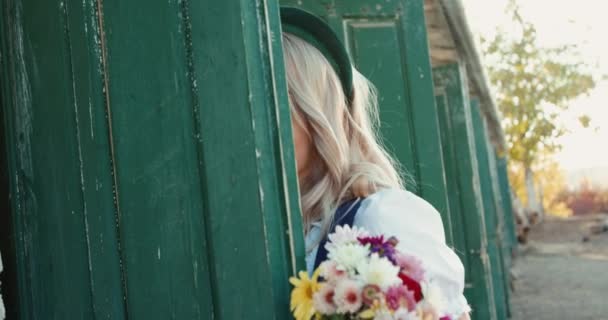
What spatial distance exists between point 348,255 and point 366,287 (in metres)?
0.08

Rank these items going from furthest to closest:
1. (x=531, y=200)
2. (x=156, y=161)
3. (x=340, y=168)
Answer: (x=531, y=200)
(x=340, y=168)
(x=156, y=161)

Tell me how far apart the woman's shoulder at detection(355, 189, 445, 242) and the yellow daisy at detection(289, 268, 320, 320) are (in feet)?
1.19

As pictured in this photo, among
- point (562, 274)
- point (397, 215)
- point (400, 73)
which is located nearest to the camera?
point (397, 215)

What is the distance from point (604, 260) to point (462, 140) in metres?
10.4

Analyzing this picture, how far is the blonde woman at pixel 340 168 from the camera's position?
→ 189 cm

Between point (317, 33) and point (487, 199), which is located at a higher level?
point (317, 33)

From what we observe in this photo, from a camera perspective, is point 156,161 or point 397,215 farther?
point 397,215

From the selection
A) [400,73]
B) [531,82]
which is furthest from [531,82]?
[400,73]

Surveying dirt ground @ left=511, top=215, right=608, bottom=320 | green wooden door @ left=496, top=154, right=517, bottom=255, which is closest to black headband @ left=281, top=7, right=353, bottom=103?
dirt ground @ left=511, top=215, right=608, bottom=320

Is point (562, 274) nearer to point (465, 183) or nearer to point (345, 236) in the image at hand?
point (465, 183)

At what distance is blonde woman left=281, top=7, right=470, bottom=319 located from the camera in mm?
1894

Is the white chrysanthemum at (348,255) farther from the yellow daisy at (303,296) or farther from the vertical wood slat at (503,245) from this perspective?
the vertical wood slat at (503,245)

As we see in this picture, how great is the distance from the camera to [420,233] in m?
1.88

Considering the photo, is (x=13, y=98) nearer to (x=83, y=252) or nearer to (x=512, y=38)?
(x=83, y=252)
